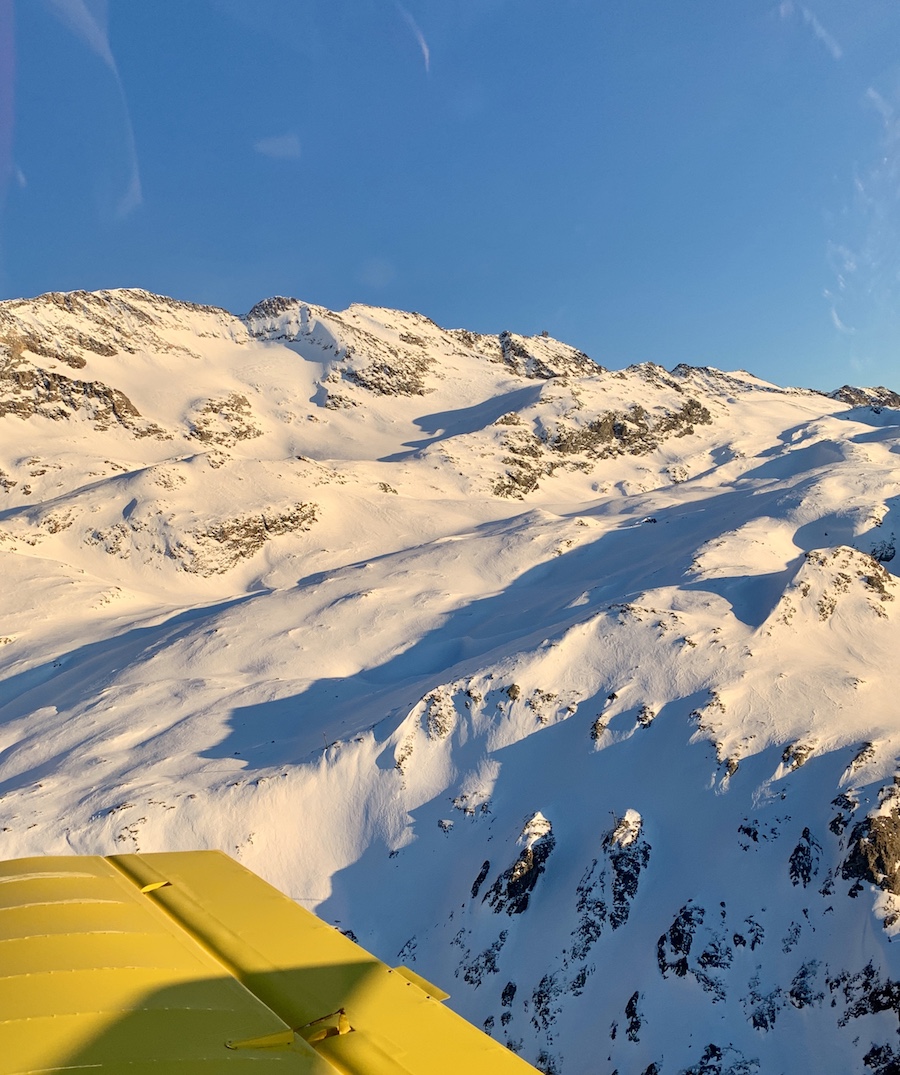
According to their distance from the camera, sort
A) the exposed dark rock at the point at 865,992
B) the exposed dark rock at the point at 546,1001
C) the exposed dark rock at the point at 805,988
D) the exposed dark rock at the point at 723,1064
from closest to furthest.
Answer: the exposed dark rock at the point at 865,992 → the exposed dark rock at the point at 723,1064 → the exposed dark rock at the point at 805,988 → the exposed dark rock at the point at 546,1001

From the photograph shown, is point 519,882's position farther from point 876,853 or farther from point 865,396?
point 865,396

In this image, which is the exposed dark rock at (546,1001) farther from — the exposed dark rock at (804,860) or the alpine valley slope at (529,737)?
the exposed dark rock at (804,860)

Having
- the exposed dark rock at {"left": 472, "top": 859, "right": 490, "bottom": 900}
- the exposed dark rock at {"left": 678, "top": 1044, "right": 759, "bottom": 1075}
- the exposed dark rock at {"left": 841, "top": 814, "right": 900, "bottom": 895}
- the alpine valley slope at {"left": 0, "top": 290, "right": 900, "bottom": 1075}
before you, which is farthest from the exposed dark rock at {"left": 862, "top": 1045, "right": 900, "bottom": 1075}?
the exposed dark rock at {"left": 472, "top": 859, "right": 490, "bottom": 900}

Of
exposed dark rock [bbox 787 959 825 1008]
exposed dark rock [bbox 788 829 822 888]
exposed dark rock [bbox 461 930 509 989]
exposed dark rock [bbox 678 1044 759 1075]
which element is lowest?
exposed dark rock [bbox 678 1044 759 1075]

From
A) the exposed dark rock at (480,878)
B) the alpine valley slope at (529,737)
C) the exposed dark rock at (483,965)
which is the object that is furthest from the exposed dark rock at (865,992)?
the exposed dark rock at (480,878)

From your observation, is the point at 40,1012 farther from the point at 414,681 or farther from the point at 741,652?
the point at 414,681

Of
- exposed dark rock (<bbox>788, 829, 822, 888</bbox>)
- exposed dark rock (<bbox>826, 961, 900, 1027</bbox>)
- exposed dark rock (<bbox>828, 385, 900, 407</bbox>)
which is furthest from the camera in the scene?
exposed dark rock (<bbox>828, 385, 900, 407</bbox>)

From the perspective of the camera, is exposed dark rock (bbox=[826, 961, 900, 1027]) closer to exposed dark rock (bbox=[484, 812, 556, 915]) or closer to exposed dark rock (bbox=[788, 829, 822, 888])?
exposed dark rock (bbox=[788, 829, 822, 888])

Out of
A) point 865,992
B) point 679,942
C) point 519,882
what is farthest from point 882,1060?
point 519,882
